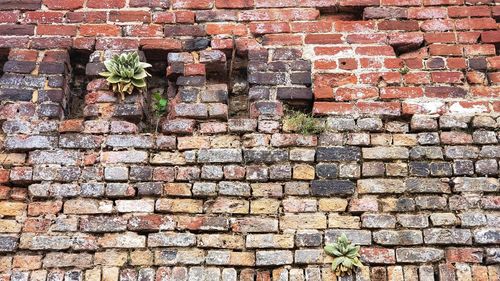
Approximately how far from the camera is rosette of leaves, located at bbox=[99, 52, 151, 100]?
3.35 metres

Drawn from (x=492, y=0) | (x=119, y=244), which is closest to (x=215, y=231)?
(x=119, y=244)

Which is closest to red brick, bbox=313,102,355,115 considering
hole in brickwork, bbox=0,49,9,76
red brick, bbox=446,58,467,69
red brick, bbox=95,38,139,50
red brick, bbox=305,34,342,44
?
red brick, bbox=305,34,342,44

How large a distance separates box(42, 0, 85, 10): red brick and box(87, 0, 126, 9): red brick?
0.18ft

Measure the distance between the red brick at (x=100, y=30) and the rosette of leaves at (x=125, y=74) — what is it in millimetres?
224

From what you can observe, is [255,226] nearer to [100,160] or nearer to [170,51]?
[100,160]

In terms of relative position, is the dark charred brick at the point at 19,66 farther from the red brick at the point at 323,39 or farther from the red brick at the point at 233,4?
the red brick at the point at 323,39

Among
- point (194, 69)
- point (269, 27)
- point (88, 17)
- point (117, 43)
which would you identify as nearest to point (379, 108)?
point (269, 27)

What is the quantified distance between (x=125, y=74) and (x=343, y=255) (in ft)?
5.16

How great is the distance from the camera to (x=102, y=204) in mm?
3084

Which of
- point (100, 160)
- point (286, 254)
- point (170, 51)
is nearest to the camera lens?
point (286, 254)

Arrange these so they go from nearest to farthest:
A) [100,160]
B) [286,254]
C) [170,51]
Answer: [286,254] → [100,160] → [170,51]

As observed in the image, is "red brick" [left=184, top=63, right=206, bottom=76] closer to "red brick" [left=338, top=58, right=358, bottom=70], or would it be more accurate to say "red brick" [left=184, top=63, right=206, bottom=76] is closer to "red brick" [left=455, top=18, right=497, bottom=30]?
"red brick" [left=338, top=58, right=358, bottom=70]

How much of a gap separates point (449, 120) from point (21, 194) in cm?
237

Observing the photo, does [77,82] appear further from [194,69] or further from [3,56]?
[194,69]
